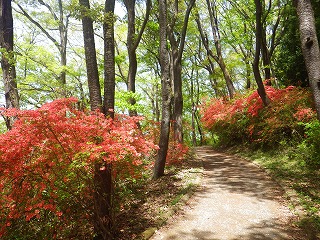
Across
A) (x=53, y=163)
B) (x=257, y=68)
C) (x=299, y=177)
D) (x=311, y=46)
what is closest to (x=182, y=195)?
(x=299, y=177)

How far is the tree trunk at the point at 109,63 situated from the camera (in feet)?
16.7

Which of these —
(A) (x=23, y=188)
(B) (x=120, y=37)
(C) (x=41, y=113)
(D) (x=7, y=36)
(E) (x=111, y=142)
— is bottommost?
(A) (x=23, y=188)

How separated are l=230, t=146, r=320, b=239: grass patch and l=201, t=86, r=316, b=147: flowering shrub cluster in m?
0.71

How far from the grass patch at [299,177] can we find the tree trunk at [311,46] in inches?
79.6

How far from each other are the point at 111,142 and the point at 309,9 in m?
4.66

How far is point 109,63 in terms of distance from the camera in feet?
17.5

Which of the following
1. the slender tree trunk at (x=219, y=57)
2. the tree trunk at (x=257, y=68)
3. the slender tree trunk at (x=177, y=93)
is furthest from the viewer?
the slender tree trunk at (x=219, y=57)

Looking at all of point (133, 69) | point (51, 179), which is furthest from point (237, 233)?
point (133, 69)

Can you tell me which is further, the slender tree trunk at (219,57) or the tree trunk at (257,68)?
the slender tree trunk at (219,57)

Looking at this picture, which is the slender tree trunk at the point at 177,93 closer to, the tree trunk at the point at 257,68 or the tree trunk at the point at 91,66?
the tree trunk at the point at 257,68

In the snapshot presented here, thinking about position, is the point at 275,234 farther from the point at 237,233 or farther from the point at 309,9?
the point at 309,9

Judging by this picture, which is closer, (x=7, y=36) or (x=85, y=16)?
(x=85, y=16)

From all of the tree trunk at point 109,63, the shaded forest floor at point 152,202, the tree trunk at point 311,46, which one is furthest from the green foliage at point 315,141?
the tree trunk at point 109,63

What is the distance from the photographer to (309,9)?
15.0 ft
